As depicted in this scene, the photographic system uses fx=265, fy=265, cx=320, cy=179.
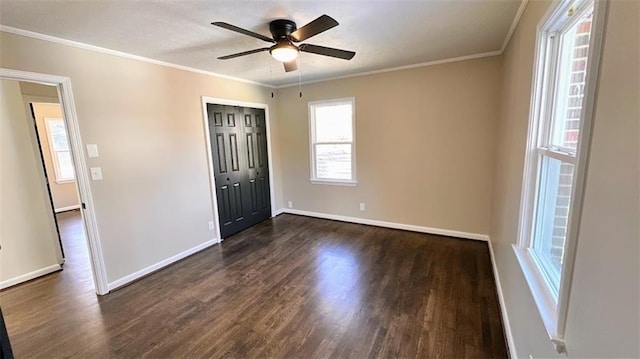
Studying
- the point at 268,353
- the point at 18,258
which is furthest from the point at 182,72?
the point at 268,353

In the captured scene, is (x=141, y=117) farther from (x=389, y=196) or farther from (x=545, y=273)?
(x=545, y=273)

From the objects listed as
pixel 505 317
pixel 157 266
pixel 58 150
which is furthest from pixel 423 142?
pixel 58 150

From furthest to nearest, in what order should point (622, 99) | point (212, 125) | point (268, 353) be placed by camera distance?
point (212, 125) → point (268, 353) → point (622, 99)

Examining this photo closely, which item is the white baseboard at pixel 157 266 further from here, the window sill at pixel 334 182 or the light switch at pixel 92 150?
the window sill at pixel 334 182

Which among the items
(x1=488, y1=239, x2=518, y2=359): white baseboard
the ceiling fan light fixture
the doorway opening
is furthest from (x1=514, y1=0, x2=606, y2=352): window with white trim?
the doorway opening

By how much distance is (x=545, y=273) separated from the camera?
141 centimetres

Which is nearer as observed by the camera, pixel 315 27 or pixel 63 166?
pixel 315 27

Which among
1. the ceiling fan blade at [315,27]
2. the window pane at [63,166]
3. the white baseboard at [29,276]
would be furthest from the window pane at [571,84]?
the window pane at [63,166]

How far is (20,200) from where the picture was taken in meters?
3.05

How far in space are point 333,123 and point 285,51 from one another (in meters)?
2.45

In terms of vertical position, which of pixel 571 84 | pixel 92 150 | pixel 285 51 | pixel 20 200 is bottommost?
pixel 20 200

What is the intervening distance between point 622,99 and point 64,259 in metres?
5.24

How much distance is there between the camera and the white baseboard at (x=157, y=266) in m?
2.85

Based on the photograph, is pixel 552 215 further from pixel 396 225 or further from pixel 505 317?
pixel 396 225
